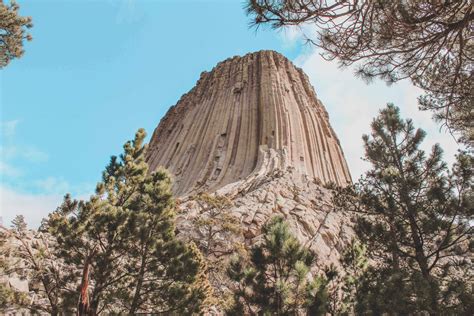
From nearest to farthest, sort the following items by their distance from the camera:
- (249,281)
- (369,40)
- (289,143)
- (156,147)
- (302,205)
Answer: (369,40), (249,281), (302,205), (289,143), (156,147)

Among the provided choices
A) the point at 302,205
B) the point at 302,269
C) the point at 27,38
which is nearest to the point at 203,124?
the point at 302,205

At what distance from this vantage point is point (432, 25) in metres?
6.69

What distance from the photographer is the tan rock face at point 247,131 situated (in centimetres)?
2500

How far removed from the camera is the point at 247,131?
28.7 m

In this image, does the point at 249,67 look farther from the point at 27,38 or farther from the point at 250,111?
the point at 27,38

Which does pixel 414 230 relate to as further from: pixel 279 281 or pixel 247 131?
pixel 247 131

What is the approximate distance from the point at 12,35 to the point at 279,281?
315 inches

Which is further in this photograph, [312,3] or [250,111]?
[250,111]

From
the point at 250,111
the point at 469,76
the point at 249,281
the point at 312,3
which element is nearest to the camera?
the point at 312,3

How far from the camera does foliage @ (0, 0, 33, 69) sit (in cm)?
895

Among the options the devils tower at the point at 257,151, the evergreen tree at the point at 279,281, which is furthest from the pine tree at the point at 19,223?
the devils tower at the point at 257,151

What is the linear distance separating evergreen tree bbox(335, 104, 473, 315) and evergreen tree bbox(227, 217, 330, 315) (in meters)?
1.10

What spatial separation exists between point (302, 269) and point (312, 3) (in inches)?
191

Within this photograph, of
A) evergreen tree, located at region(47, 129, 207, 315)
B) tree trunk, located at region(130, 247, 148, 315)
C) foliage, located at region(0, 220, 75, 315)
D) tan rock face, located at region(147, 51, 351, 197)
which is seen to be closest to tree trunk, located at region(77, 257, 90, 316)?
evergreen tree, located at region(47, 129, 207, 315)
